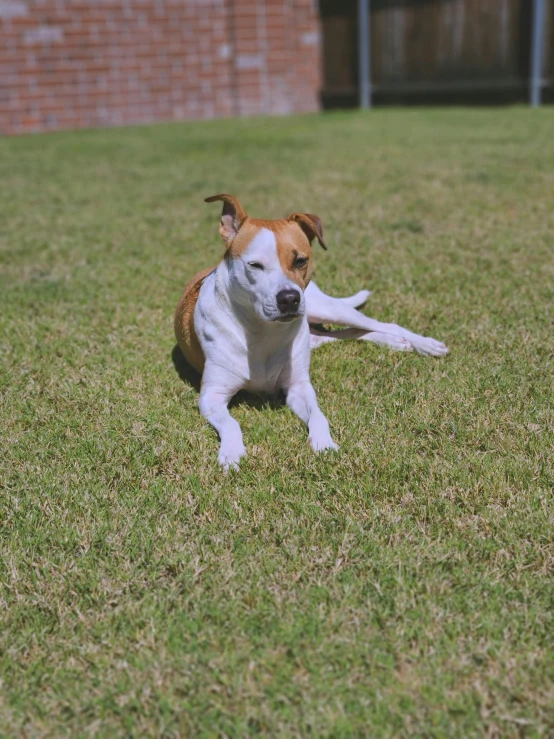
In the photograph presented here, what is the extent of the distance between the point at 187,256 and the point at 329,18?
461 inches

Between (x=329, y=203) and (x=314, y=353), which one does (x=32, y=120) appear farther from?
(x=314, y=353)

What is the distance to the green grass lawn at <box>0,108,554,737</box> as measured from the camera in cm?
192

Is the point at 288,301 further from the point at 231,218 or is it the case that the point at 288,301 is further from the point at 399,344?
the point at 399,344

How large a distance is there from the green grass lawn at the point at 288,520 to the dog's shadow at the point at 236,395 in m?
0.05

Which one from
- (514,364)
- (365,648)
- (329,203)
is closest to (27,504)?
(365,648)

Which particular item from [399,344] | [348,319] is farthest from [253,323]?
[399,344]

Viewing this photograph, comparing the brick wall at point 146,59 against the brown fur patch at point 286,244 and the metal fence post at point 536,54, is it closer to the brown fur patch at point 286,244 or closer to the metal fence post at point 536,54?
the metal fence post at point 536,54

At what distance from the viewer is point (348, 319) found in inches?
159

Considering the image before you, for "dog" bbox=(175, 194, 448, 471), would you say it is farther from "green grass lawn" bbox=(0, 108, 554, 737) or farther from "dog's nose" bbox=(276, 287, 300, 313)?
"green grass lawn" bbox=(0, 108, 554, 737)

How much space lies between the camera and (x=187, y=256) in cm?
589

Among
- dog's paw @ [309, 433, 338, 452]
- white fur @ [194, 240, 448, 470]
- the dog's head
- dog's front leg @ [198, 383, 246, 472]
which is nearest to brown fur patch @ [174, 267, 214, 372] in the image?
white fur @ [194, 240, 448, 470]

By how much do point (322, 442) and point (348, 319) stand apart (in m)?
1.18

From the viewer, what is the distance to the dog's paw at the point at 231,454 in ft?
9.62

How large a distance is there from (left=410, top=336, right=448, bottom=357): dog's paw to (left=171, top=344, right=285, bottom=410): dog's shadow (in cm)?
85
